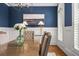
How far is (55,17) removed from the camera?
5.85 m

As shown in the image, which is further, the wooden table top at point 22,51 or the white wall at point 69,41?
the white wall at point 69,41

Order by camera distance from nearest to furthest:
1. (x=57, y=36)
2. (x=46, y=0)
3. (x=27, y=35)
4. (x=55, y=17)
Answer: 1. (x=46, y=0)
2. (x=27, y=35)
3. (x=57, y=36)
4. (x=55, y=17)

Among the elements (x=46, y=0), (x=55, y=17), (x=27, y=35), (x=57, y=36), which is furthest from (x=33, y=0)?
(x=55, y=17)

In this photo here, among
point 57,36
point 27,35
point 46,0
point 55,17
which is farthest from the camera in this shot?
point 55,17

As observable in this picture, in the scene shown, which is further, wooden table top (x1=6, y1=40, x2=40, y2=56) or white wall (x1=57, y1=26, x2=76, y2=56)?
white wall (x1=57, y1=26, x2=76, y2=56)

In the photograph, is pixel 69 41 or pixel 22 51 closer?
pixel 22 51

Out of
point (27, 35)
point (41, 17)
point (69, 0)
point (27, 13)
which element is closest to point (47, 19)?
point (41, 17)

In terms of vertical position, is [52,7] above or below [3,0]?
above

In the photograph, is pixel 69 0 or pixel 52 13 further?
pixel 52 13

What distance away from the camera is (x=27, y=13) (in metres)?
6.08

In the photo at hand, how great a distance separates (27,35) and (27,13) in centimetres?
339

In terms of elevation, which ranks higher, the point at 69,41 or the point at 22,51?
the point at 22,51

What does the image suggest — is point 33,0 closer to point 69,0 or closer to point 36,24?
point 69,0

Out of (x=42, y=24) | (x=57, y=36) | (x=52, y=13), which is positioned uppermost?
(x=52, y=13)
